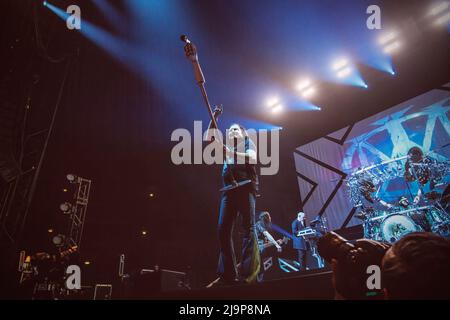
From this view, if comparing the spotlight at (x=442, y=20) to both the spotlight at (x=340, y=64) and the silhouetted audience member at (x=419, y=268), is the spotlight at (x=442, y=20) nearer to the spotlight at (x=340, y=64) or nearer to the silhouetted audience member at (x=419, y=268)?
the spotlight at (x=340, y=64)

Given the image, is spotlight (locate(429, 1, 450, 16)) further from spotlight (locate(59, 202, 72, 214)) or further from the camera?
spotlight (locate(59, 202, 72, 214))

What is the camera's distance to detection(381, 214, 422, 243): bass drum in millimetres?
6883

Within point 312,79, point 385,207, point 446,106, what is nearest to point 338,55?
point 312,79

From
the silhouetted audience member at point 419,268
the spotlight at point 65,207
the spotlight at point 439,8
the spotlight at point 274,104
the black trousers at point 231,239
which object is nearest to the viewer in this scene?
the silhouetted audience member at point 419,268

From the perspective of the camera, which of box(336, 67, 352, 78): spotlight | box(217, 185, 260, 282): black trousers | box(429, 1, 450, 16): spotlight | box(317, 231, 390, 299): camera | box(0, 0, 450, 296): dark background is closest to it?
box(317, 231, 390, 299): camera

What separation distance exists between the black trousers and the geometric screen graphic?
24.1 ft

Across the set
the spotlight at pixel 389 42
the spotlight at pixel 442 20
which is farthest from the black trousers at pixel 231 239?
the spotlight at pixel 442 20

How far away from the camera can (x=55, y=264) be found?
5055 millimetres

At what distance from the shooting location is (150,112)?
Answer: 913 centimetres

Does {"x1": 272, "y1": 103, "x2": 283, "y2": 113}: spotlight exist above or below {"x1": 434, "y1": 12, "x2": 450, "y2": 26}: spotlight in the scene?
below

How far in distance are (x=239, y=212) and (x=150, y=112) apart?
6.90 m

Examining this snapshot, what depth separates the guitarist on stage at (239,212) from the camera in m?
2.99

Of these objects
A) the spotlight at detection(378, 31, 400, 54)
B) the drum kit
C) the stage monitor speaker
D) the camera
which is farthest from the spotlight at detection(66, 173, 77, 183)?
the spotlight at detection(378, 31, 400, 54)

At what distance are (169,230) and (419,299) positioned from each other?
10.9 m
